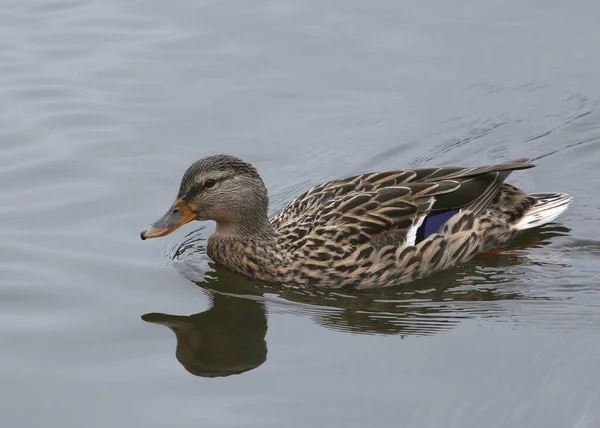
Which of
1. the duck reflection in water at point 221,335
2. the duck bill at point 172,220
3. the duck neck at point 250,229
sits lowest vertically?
the duck reflection in water at point 221,335

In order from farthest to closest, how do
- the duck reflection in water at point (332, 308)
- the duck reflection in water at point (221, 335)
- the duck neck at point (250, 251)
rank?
the duck neck at point (250, 251) < the duck reflection in water at point (332, 308) < the duck reflection in water at point (221, 335)

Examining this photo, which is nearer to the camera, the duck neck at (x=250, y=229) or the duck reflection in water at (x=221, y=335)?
the duck reflection in water at (x=221, y=335)

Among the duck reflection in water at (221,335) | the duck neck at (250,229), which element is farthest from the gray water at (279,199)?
the duck neck at (250,229)

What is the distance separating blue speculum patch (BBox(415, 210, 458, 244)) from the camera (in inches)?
407

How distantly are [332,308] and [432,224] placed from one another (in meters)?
1.33

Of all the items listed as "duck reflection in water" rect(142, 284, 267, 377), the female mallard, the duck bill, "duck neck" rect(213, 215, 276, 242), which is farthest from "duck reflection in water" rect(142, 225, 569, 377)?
the duck bill

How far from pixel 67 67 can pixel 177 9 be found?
1.94 meters

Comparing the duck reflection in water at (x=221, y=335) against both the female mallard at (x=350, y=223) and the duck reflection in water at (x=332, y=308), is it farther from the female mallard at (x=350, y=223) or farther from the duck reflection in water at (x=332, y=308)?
the female mallard at (x=350, y=223)

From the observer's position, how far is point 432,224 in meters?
10.4

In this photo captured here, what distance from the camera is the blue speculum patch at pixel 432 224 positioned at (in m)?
10.3

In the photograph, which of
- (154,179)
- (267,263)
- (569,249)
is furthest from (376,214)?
(154,179)

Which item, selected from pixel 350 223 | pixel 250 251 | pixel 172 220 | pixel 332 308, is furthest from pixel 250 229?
pixel 332 308

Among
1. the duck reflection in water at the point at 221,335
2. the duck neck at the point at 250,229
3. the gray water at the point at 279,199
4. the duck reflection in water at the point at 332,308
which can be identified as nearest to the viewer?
the gray water at the point at 279,199

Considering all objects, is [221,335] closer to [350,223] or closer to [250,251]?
[250,251]
